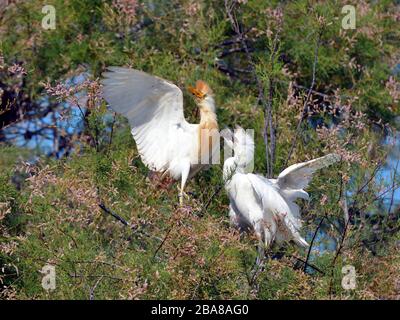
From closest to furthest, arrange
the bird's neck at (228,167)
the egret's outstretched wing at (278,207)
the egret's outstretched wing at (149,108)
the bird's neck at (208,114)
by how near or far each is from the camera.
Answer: the bird's neck at (228,167)
the egret's outstretched wing at (278,207)
the egret's outstretched wing at (149,108)
the bird's neck at (208,114)

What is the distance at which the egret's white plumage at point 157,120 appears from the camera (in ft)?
22.6

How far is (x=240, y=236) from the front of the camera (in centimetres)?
600

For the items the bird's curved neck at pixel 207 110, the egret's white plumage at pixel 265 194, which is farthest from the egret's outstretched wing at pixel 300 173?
the bird's curved neck at pixel 207 110

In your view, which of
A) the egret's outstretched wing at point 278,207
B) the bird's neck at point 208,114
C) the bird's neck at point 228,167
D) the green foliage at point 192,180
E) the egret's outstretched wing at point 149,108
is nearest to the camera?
the green foliage at point 192,180

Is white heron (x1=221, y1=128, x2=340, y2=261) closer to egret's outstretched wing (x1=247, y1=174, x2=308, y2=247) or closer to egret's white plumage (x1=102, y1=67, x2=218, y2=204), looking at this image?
egret's outstretched wing (x1=247, y1=174, x2=308, y2=247)

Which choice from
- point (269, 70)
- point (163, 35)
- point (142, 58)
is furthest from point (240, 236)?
point (163, 35)

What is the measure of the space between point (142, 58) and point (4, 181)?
2.22 meters

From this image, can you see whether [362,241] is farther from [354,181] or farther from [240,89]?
[240,89]

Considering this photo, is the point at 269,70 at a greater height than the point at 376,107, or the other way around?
the point at 269,70

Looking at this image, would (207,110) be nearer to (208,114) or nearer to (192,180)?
(208,114)

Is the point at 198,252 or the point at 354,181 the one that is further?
the point at 354,181

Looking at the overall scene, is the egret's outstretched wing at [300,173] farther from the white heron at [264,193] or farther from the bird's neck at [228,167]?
the bird's neck at [228,167]

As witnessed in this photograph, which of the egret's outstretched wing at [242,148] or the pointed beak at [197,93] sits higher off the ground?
the pointed beak at [197,93]

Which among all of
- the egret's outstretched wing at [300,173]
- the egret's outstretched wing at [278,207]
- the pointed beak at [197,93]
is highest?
the pointed beak at [197,93]
